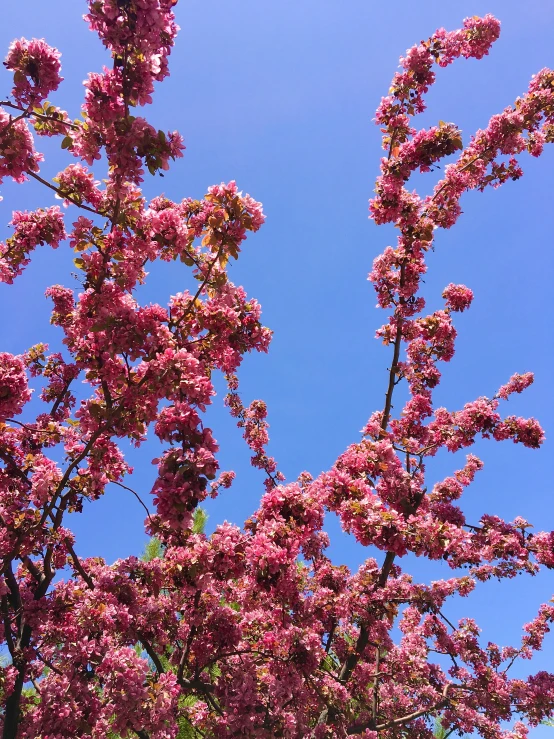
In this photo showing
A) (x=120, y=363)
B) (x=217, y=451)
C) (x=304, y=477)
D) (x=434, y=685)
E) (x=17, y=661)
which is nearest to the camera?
(x=217, y=451)

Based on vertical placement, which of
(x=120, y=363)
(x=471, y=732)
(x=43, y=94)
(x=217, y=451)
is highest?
(x=43, y=94)

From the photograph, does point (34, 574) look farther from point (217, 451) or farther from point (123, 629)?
point (217, 451)

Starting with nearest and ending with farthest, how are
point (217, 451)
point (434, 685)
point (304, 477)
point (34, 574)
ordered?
point (217, 451), point (34, 574), point (434, 685), point (304, 477)

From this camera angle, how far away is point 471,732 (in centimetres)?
833

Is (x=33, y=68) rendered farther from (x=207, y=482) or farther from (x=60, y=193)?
(x=207, y=482)

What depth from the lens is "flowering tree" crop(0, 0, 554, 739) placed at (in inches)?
178

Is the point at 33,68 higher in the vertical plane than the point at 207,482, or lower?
higher

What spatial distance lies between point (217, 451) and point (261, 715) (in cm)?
373

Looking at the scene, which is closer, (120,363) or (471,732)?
(120,363)

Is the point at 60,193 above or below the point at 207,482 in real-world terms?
above

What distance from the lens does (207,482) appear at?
4.20 metres

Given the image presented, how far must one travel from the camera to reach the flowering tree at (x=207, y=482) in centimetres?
453

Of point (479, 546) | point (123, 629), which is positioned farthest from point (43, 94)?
point (479, 546)

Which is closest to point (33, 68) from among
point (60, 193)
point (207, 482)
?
point (60, 193)
